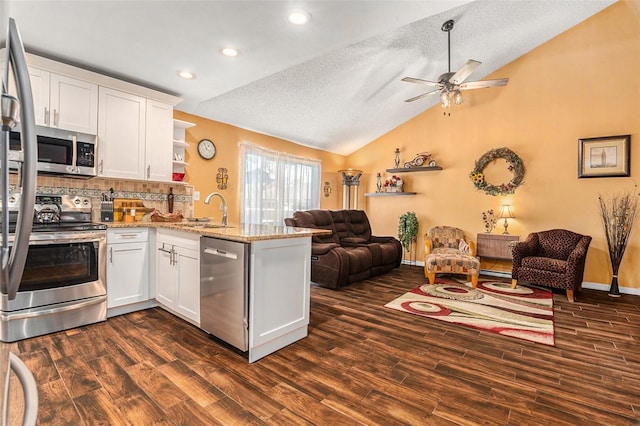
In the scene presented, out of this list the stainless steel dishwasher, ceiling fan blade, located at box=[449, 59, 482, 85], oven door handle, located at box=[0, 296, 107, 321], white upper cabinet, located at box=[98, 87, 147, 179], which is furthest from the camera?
ceiling fan blade, located at box=[449, 59, 482, 85]

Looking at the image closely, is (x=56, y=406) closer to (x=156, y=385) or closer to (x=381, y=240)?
(x=156, y=385)

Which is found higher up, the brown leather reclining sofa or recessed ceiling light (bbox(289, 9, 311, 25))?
recessed ceiling light (bbox(289, 9, 311, 25))

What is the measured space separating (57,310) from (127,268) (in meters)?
0.62

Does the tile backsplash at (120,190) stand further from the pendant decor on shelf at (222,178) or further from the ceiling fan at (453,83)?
the ceiling fan at (453,83)

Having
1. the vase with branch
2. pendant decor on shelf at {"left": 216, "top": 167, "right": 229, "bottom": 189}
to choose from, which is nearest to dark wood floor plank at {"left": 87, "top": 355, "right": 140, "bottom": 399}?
pendant decor on shelf at {"left": 216, "top": 167, "right": 229, "bottom": 189}

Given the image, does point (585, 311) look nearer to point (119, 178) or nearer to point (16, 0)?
point (119, 178)

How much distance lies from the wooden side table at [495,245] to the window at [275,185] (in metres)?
3.27

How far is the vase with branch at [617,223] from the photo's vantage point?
13.8 ft

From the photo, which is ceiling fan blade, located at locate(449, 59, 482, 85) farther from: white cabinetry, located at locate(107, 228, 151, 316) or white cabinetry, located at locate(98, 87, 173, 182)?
white cabinetry, located at locate(107, 228, 151, 316)

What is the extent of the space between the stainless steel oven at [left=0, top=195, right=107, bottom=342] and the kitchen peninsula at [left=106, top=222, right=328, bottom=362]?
131 mm

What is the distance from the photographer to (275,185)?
579 centimetres

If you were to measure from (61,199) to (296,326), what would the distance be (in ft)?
8.93

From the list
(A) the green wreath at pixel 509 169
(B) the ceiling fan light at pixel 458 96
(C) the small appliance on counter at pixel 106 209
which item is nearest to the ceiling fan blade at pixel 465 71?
(B) the ceiling fan light at pixel 458 96

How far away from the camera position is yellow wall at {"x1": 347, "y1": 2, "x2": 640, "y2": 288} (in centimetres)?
437
